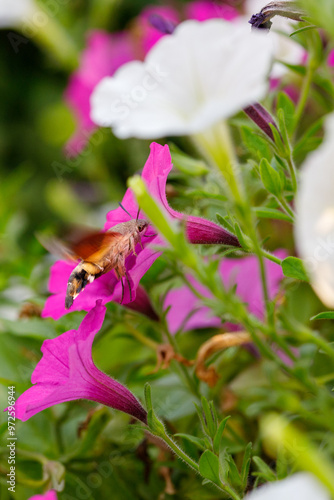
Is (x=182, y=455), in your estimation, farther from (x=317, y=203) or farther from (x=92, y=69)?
(x=92, y=69)

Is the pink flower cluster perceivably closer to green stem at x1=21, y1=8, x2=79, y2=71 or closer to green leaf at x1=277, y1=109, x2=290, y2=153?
green stem at x1=21, y1=8, x2=79, y2=71

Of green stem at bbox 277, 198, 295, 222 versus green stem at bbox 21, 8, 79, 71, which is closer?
green stem at bbox 277, 198, 295, 222

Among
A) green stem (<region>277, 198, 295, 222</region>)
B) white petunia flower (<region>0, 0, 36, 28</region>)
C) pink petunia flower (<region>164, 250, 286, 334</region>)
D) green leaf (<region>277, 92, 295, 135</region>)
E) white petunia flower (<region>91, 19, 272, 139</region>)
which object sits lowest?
pink petunia flower (<region>164, 250, 286, 334</region>)

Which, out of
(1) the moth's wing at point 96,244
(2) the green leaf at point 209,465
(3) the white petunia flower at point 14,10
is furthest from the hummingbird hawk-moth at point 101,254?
(3) the white petunia flower at point 14,10

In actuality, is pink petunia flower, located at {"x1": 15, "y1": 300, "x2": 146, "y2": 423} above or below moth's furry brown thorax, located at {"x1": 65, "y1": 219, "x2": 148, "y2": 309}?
below

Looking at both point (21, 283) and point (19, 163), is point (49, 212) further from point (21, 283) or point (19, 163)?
point (21, 283)

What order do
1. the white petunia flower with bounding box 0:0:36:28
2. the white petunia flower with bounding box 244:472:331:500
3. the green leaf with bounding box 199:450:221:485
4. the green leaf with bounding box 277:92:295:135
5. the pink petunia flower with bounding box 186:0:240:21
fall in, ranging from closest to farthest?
the white petunia flower with bounding box 244:472:331:500 → the green leaf with bounding box 199:450:221:485 → the green leaf with bounding box 277:92:295:135 → the pink petunia flower with bounding box 186:0:240:21 → the white petunia flower with bounding box 0:0:36:28

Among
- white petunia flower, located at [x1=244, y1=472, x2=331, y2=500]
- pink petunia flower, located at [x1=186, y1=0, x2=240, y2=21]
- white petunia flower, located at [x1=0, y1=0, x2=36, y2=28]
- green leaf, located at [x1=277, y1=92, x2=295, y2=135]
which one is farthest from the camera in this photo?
white petunia flower, located at [x1=0, y1=0, x2=36, y2=28]

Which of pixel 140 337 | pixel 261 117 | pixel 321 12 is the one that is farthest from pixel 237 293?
pixel 321 12

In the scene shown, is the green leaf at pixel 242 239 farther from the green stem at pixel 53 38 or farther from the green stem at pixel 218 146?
the green stem at pixel 53 38

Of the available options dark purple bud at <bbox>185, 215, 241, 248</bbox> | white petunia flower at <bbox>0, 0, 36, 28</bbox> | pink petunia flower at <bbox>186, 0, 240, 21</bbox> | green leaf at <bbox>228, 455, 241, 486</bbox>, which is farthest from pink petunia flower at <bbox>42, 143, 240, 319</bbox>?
white petunia flower at <bbox>0, 0, 36, 28</bbox>
